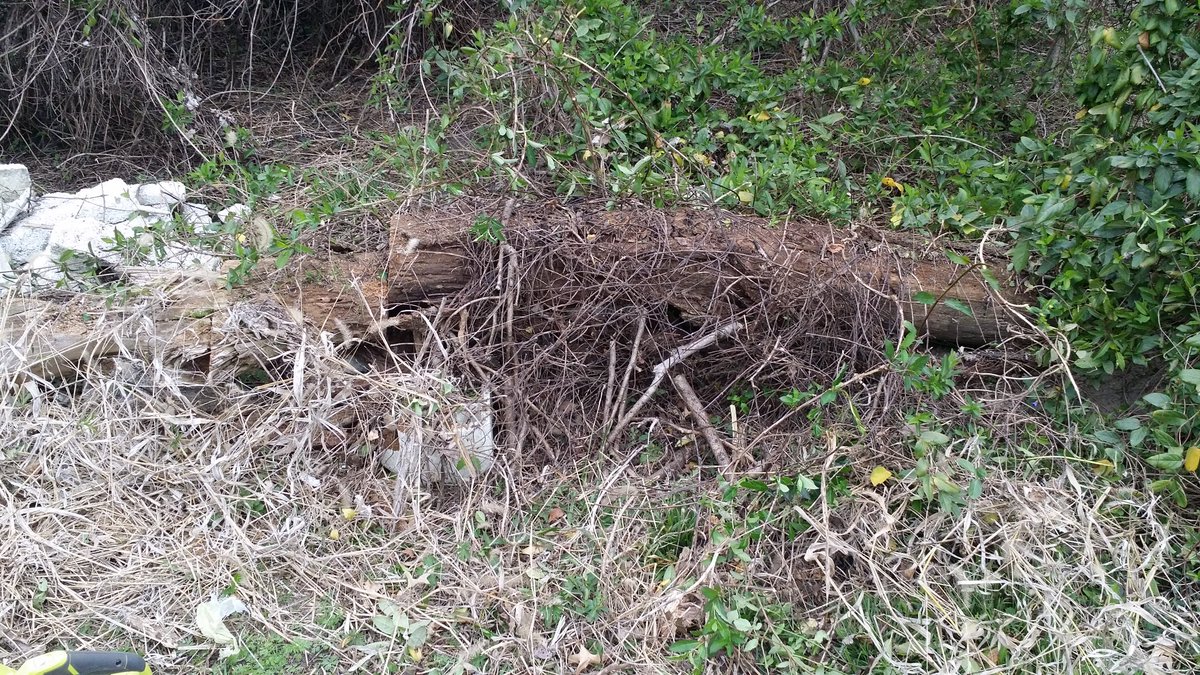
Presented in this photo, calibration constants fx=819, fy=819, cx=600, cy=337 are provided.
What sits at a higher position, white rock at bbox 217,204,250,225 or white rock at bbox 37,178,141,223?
white rock at bbox 217,204,250,225

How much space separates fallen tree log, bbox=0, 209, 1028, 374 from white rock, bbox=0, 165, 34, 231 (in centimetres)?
127

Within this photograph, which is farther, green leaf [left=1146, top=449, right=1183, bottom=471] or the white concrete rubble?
the white concrete rubble

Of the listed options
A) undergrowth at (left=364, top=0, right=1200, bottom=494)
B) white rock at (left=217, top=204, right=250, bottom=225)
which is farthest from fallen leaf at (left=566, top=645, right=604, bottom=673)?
white rock at (left=217, top=204, right=250, bottom=225)

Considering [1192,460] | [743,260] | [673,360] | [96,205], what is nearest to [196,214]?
[96,205]

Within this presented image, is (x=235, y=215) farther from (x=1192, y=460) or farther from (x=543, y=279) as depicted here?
(x=1192, y=460)

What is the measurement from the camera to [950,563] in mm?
2406

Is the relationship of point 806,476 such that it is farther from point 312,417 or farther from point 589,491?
point 312,417

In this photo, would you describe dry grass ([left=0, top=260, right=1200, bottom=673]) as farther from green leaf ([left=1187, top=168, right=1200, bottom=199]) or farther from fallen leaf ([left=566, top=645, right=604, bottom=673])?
green leaf ([left=1187, top=168, right=1200, bottom=199])

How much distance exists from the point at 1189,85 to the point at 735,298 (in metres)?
1.52

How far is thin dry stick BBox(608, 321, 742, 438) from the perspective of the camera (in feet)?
9.42

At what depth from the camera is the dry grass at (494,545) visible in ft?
7.52

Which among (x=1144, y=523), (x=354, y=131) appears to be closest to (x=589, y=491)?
(x=1144, y=523)

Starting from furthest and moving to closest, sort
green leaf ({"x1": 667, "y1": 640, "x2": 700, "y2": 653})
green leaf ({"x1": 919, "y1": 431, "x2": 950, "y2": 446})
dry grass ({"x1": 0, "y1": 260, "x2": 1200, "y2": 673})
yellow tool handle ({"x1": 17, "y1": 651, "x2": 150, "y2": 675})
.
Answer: green leaf ({"x1": 919, "y1": 431, "x2": 950, "y2": 446}), dry grass ({"x1": 0, "y1": 260, "x2": 1200, "y2": 673}), green leaf ({"x1": 667, "y1": 640, "x2": 700, "y2": 653}), yellow tool handle ({"x1": 17, "y1": 651, "x2": 150, "y2": 675})

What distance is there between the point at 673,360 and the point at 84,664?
1910 millimetres
